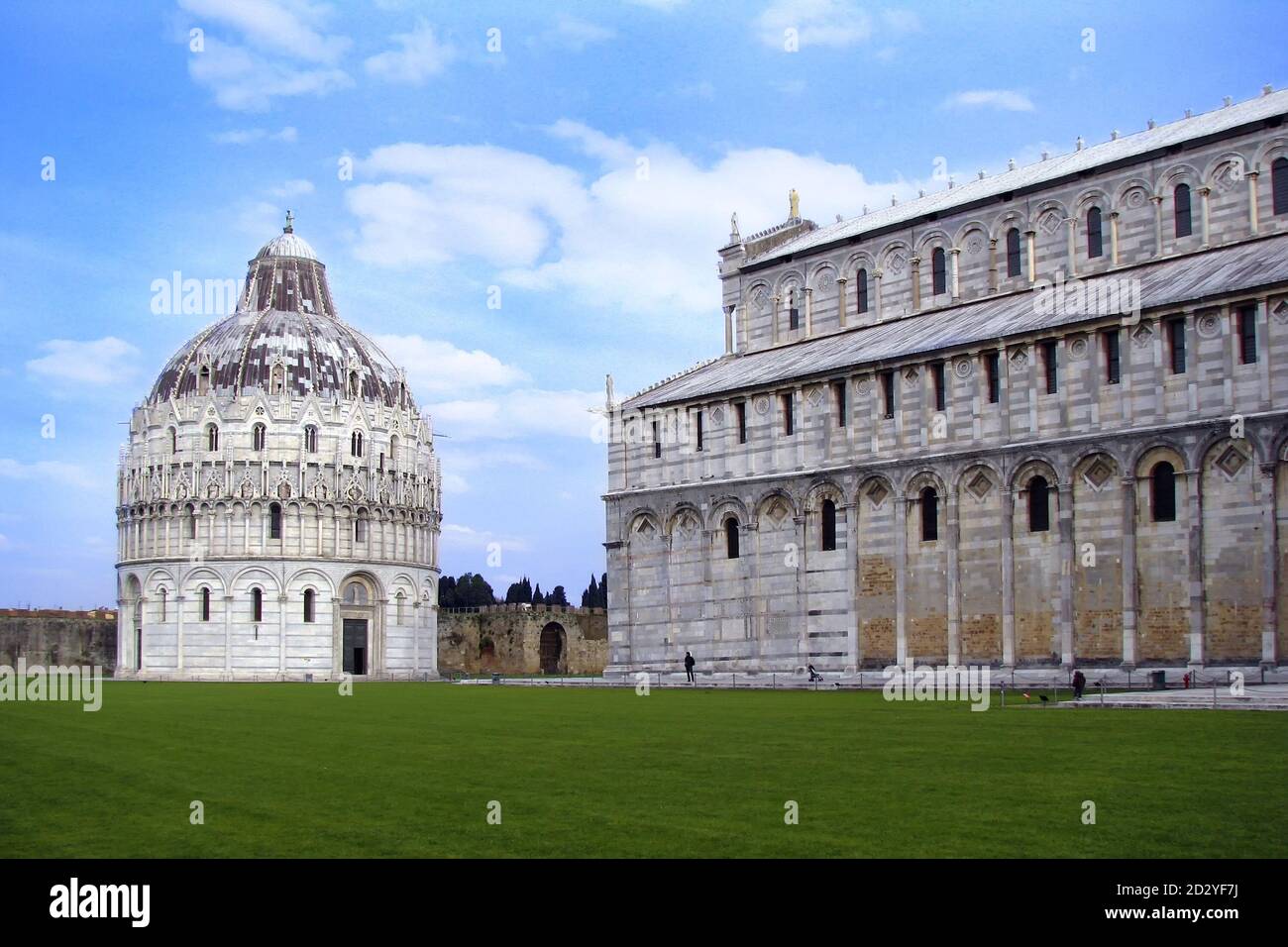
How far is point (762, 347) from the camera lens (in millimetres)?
69750

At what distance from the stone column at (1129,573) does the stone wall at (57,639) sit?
81257 millimetres

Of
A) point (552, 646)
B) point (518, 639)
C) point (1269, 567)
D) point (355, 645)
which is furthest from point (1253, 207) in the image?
point (355, 645)

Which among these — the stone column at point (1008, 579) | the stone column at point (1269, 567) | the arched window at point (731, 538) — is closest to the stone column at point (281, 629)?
the arched window at point (731, 538)

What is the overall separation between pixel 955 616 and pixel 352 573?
2440 inches

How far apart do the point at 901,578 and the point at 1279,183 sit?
1860cm

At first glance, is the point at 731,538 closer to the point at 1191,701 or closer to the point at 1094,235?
the point at 1094,235

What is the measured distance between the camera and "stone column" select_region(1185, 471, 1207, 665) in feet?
149

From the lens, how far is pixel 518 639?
111 m

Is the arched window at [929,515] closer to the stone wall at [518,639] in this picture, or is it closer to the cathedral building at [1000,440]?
the cathedral building at [1000,440]

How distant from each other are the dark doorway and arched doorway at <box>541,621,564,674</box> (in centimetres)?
1305

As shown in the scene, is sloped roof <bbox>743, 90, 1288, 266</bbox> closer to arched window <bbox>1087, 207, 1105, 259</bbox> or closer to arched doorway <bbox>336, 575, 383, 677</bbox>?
arched window <bbox>1087, 207, 1105, 259</bbox>

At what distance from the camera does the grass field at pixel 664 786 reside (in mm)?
13586

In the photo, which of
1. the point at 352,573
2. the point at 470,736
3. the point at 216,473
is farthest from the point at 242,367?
the point at 470,736

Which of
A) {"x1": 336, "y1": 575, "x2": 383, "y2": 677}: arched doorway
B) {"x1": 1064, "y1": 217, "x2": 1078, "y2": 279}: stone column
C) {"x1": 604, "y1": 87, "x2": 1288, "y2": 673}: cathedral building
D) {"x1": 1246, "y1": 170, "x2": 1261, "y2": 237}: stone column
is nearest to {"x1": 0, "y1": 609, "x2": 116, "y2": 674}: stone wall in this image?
{"x1": 336, "y1": 575, "x2": 383, "y2": 677}: arched doorway
